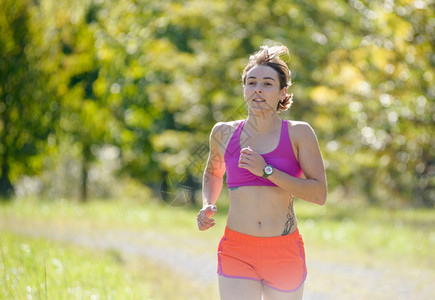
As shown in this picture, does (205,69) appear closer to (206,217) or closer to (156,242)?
(156,242)

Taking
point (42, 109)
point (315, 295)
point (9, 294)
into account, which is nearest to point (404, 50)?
point (315, 295)

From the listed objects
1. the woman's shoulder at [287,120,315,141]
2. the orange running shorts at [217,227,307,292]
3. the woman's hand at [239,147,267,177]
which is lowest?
the orange running shorts at [217,227,307,292]

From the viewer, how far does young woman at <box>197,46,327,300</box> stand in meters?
3.05

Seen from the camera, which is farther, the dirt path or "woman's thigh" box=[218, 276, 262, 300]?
the dirt path

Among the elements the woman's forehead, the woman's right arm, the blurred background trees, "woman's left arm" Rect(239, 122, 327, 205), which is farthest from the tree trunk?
"woman's left arm" Rect(239, 122, 327, 205)

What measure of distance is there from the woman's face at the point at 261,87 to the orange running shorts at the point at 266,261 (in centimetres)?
67

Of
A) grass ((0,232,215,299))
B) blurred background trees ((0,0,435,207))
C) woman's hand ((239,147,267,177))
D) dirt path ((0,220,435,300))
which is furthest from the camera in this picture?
blurred background trees ((0,0,435,207))

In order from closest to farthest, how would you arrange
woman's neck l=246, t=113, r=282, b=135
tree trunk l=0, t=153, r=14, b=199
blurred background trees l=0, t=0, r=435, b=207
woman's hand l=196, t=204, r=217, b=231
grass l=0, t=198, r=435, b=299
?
1. woman's hand l=196, t=204, r=217, b=231
2. woman's neck l=246, t=113, r=282, b=135
3. grass l=0, t=198, r=435, b=299
4. blurred background trees l=0, t=0, r=435, b=207
5. tree trunk l=0, t=153, r=14, b=199

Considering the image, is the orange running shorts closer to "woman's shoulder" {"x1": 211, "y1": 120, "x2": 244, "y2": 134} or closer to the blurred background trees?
"woman's shoulder" {"x1": 211, "y1": 120, "x2": 244, "y2": 134}

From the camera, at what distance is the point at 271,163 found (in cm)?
311

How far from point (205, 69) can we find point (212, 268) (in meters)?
7.63

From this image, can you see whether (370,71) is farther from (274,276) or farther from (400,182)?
(400,182)

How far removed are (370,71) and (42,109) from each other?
21.3 feet

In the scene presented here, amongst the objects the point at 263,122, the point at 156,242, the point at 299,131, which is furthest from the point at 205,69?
the point at 299,131
